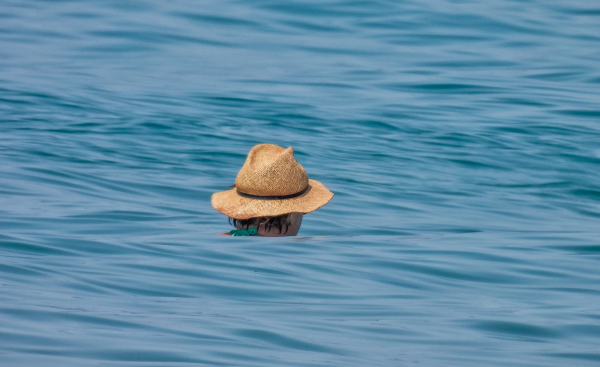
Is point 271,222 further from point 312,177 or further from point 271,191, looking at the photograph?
point 312,177

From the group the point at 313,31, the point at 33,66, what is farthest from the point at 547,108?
the point at 33,66

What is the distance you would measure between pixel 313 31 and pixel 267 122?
7411 mm

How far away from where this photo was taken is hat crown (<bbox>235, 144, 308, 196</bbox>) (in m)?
5.38

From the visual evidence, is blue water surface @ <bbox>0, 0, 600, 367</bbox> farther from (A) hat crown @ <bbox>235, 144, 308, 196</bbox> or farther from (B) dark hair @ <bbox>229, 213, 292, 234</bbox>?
(A) hat crown @ <bbox>235, 144, 308, 196</bbox>

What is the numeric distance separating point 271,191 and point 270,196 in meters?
0.04

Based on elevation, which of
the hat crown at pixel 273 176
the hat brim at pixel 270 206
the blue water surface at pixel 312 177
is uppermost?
the hat crown at pixel 273 176

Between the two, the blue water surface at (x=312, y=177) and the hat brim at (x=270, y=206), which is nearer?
the blue water surface at (x=312, y=177)

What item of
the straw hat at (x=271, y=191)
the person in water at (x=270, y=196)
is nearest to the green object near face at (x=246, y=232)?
the person in water at (x=270, y=196)

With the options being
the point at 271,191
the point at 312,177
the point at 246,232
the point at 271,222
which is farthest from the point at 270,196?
the point at 312,177

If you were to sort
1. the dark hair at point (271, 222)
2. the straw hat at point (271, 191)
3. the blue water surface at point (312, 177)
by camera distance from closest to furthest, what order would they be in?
the blue water surface at point (312, 177) → the straw hat at point (271, 191) → the dark hair at point (271, 222)

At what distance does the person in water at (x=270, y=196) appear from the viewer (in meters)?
5.38

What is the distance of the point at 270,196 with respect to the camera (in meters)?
5.41

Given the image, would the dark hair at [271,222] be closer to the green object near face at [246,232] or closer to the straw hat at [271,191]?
the green object near face at [246,232]

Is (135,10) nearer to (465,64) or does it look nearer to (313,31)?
(313,31)
